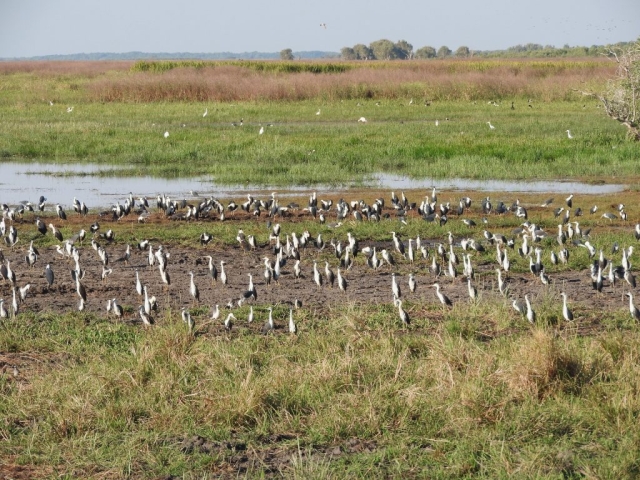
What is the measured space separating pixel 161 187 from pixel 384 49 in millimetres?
112533

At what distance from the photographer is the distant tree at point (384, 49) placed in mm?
129250

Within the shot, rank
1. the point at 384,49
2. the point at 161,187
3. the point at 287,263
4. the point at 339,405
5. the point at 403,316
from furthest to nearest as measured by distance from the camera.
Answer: the point at 384,49
the point at 161,187
the point at 287,263
the point at 403,316
the point at 339,405

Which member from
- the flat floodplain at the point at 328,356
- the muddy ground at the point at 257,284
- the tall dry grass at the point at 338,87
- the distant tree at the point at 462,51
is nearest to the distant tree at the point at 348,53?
the distant tree at the point at 462,51

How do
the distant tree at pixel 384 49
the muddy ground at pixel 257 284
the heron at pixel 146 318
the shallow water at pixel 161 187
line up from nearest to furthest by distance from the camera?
the heron at pixel 146 318 < the muddy ground at pixel 257 284 < the shallow water at pixel 161 187 < the distant tree at pixel 384 49

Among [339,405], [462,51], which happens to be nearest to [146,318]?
[339,405]

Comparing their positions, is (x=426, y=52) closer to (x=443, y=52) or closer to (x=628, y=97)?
(x=443, y=52)

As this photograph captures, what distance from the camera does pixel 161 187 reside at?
789 inches

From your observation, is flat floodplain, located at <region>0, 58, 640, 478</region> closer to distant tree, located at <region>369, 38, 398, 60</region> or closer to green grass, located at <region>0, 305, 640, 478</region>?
green grass, located at <region>0, 305, 640, 478</region>

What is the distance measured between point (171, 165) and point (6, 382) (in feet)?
52.5

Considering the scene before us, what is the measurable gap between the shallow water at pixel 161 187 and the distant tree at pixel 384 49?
111m

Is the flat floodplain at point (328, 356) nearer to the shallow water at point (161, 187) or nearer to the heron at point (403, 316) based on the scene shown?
the heron at point (403, 316)

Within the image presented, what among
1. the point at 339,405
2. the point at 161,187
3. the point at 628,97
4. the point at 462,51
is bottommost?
the point at 161,187

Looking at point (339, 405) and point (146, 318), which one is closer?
point (339, 405)

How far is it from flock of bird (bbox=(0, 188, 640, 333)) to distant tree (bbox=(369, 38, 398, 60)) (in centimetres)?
11619
